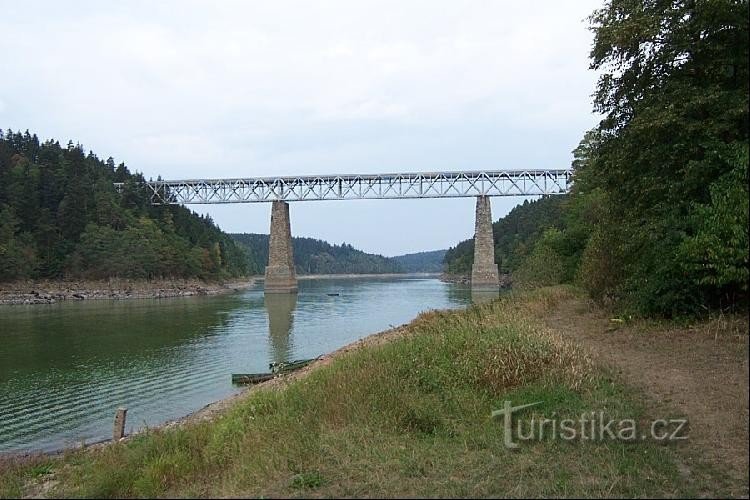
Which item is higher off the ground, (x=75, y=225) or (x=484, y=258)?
(x=75, y=225)

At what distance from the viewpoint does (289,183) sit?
95.7 meters

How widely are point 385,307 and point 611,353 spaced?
50.4 metres

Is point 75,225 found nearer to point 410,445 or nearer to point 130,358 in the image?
point 130,358

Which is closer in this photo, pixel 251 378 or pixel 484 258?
pixel 251 378

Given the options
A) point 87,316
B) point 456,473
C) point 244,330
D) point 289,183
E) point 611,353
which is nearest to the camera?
point 456,473

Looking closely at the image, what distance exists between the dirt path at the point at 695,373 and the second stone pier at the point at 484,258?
6897 cm

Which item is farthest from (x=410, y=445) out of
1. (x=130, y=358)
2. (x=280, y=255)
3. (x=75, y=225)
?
(x=75, y=225)

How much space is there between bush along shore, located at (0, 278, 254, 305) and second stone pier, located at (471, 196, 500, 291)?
42.3 meters

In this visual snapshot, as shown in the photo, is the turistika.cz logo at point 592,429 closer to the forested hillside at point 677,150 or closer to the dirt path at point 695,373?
the dirt path at point 695,373

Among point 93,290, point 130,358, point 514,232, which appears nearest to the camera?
point 130,358

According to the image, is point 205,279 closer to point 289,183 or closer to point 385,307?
point 289,183

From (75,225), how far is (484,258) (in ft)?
201

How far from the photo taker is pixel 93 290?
266ft

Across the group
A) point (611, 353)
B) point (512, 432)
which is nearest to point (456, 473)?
point (512, 432)
